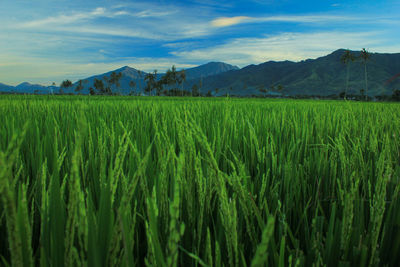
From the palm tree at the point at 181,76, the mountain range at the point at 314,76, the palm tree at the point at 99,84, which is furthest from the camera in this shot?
the mountain range at the point at 314,76

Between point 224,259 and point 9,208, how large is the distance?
0.44 m

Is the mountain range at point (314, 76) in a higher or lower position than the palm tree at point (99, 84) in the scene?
higher

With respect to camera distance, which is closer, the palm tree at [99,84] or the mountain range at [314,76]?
the palm tree at [99,84]

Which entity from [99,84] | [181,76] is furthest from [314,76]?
[99,84]

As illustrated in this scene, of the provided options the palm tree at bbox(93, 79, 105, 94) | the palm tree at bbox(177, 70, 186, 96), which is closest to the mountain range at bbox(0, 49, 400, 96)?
the palm tree at bbox(177, 70, 186, 96)

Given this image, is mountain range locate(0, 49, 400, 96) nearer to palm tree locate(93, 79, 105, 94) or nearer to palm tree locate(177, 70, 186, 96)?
palm tree locate(177, 70, 186, 96)

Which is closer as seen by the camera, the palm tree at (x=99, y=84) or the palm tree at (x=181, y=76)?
the palm tree at (x=181, y=76)

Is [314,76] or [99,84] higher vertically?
[314,76]

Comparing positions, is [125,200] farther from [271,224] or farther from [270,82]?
[270,82]

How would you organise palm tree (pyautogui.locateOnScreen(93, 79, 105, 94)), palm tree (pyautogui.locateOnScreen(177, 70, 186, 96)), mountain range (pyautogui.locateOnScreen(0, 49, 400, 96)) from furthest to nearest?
mountain range (pyautogui.locateOnScreen(0, 49, 400, 96))
palm tree (pyautogui.locateOnScreen(93, 79, 105, 94))
palm tree (pyautogui.locateOnScreen(177, 70, 186, 96))

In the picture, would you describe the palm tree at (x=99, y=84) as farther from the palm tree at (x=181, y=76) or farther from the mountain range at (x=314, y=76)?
the palm tree at (x=181, y=76)

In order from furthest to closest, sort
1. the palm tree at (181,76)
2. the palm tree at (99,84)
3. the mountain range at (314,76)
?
the mountain range at (314,76) → the palm tree at (99,84) → the palm tree at (181,76)

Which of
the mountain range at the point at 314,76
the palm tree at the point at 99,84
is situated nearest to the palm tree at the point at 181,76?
the mountain range at the point at 314,76

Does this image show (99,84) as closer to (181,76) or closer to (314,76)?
(181,76)
